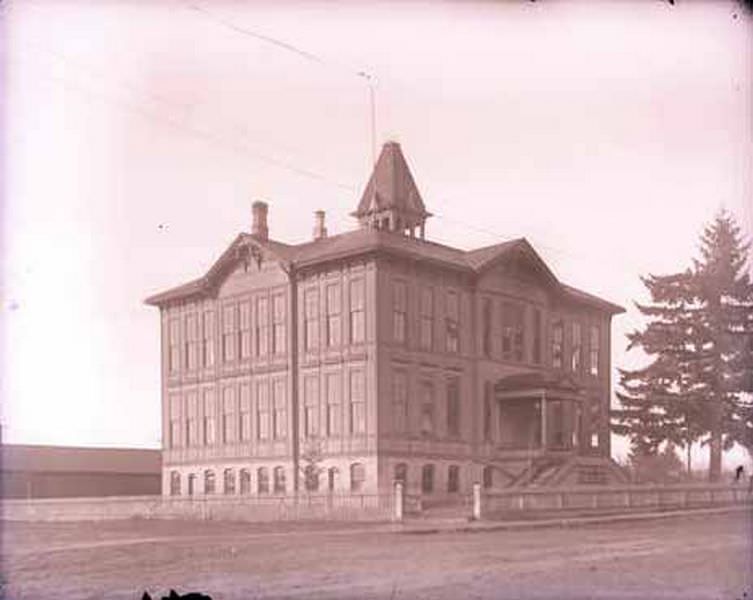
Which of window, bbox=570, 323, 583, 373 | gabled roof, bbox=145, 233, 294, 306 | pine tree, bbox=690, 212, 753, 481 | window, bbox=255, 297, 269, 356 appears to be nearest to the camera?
pine tree, bbox=690, 212, 753, 481

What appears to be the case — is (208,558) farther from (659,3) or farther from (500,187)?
(659,3)

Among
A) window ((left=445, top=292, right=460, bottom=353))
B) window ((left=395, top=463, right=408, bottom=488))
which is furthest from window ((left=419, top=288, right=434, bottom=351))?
window ((left=395, top=463, right=408, bottom=488))

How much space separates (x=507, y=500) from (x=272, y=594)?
4.32 metres

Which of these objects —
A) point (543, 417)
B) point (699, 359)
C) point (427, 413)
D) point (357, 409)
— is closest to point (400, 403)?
point (427, 413)

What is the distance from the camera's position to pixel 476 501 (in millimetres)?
14727

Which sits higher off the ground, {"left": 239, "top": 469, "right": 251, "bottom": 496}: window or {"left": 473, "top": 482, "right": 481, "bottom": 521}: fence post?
{"left": 239, "top": 469, "right": 251, "bottom": 496}: window

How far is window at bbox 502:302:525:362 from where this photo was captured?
14.6 m

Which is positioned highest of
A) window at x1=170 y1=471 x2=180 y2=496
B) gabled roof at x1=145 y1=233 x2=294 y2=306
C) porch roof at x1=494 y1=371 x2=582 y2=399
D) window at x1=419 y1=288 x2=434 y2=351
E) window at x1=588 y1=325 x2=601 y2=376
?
gabled roof at x1=145 y1=233 x2=294 y2=306

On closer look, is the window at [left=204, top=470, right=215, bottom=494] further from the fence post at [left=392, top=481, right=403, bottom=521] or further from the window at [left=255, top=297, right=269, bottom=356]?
the fence post at [left=392, top=481, right=403, bottom=521]

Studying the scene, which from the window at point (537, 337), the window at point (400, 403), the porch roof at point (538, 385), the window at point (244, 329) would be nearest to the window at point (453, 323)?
the window at point (400, 403)

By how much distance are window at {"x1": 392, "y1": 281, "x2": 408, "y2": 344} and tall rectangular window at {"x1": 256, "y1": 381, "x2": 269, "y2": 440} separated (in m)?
1.81

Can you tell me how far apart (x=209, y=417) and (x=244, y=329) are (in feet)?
4.19

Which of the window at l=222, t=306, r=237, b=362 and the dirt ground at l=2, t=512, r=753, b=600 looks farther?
the window at l=222, t=306, r=237, b=362

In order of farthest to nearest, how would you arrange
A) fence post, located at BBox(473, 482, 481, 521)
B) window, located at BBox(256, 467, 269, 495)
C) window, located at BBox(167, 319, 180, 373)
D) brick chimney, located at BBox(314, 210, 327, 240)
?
window, located at BBox(256, 467, 269, 495), fence post, located at BBox(473, 482, 481, 521), window, located at BBox(167, 319, 180, 373), brick chimney, located at BBox(314, 210, 327, 240)
